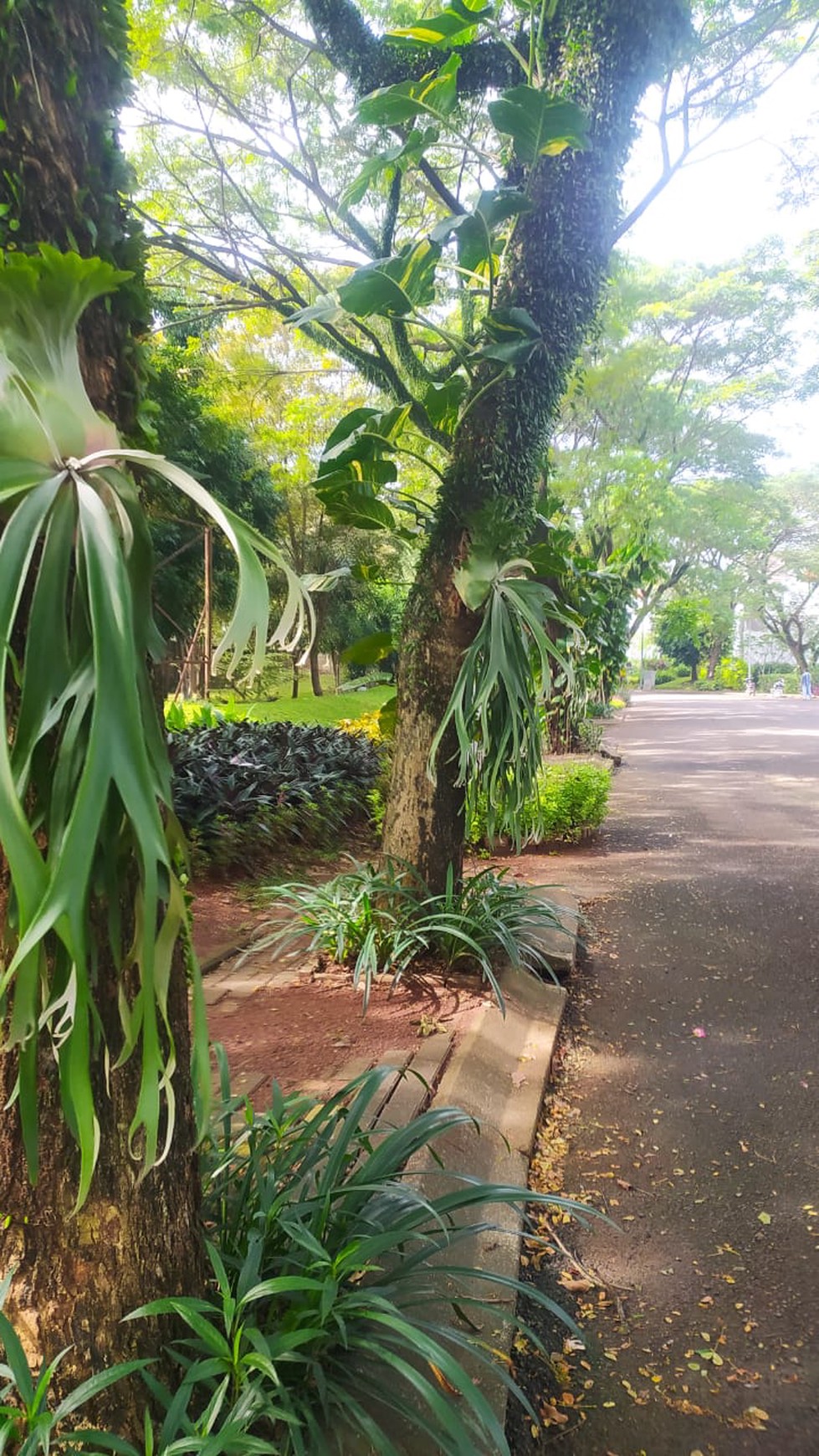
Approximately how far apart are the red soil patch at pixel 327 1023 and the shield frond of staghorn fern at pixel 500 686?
91 cm

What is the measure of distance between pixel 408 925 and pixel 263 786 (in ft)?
9.03

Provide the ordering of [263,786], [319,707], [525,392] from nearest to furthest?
[525,392] → [263,786] → [319,707]

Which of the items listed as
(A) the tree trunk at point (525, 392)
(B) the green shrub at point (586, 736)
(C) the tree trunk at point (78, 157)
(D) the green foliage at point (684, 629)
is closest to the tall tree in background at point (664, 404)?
(B) the green shrub at point (586, 736)

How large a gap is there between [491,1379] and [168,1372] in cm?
60

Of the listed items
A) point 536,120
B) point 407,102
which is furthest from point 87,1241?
point 407,102

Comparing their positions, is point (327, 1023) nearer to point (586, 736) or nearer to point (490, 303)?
point (490, 303)

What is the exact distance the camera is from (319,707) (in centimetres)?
1681

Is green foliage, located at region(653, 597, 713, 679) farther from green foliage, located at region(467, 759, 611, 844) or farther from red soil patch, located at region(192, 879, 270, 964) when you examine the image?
red soil patch, located at region(192, 879, 270, 964)

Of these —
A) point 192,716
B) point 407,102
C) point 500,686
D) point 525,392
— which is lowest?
point 192,716

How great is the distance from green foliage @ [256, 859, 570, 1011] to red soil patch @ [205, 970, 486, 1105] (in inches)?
3.8

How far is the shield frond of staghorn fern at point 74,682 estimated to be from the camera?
0.83 m

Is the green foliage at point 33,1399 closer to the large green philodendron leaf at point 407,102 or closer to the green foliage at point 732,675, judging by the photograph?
the large green philodendron leaf at point 407,102

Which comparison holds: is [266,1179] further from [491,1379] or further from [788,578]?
[788,578]

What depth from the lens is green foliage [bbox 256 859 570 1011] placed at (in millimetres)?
3283
